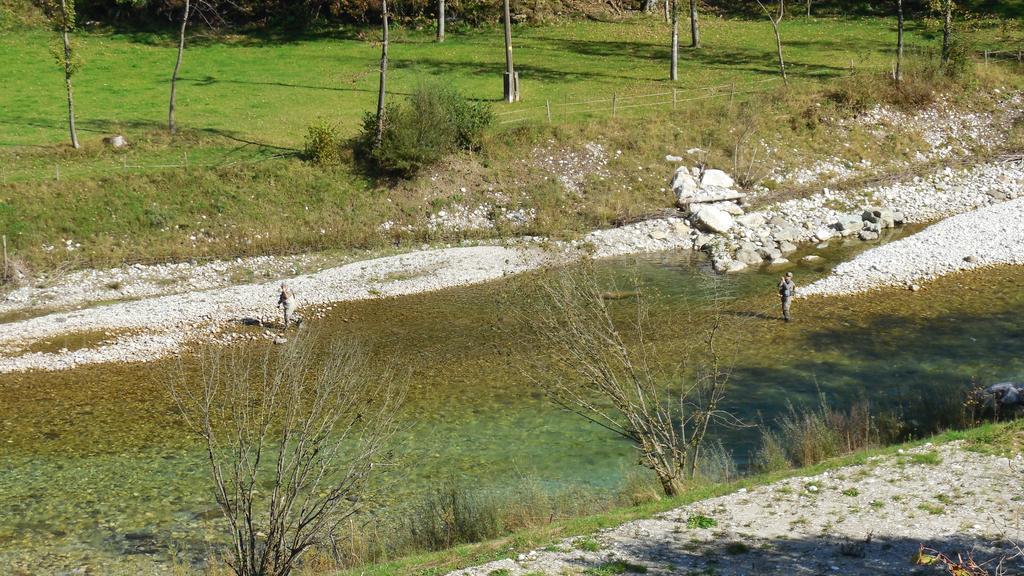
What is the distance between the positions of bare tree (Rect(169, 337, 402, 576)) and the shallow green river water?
1.28 m

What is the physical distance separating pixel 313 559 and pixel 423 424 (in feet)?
26.0

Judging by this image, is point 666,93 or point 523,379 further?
point 666,93

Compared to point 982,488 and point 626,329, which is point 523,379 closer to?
point 626,329

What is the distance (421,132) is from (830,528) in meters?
34.4

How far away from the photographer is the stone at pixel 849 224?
44.3 metres

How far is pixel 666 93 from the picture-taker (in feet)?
186

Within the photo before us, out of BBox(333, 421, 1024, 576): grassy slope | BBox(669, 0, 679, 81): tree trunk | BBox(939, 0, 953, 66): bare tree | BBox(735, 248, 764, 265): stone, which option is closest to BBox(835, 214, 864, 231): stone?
BBox(735, 248, 764, 265): stone

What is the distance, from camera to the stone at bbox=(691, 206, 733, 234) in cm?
4462

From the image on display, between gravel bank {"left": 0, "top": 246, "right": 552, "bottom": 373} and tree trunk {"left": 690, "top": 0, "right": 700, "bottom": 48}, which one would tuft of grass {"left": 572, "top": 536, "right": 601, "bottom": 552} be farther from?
tree trunk {"left": 690, "top": 0, "right": 700, "bottom": 48}

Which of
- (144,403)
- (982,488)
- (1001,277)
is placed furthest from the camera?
(1001,277)

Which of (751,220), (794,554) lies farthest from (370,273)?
(794,554)

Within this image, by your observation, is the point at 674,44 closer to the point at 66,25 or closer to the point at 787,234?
the point at 787,234

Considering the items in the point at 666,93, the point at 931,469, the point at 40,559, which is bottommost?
the point at 40,559

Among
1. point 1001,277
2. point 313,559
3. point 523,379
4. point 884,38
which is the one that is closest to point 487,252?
point 523,379
